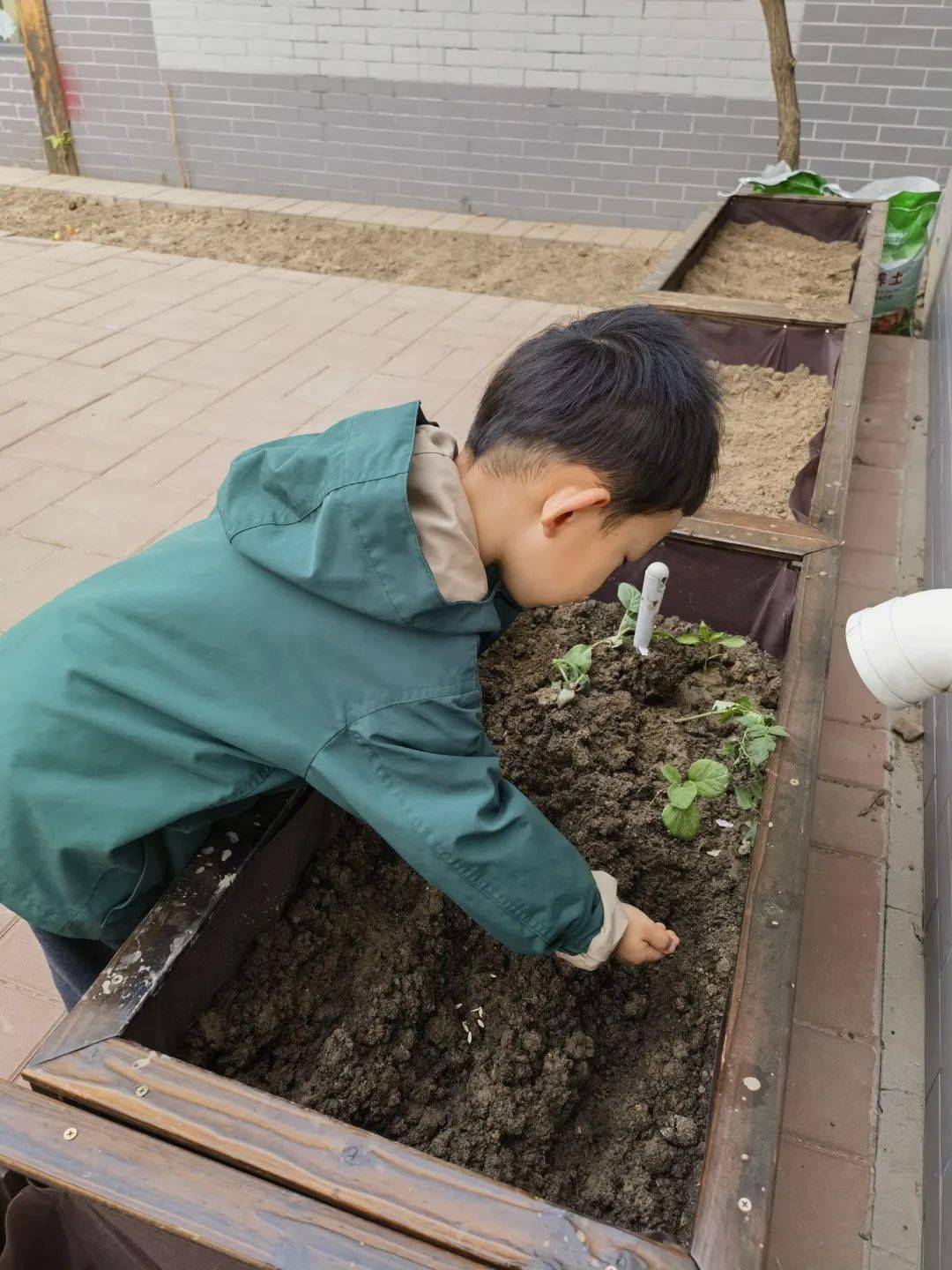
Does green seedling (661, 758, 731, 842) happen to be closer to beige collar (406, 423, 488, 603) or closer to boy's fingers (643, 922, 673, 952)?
boy's fingers (643, 922, 673, 952)

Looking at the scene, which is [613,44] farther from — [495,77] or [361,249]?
[361,249]

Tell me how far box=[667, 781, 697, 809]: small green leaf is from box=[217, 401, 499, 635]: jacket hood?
638 millimetres

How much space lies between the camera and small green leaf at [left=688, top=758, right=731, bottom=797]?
1647mm

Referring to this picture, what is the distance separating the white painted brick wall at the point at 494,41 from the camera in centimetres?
573

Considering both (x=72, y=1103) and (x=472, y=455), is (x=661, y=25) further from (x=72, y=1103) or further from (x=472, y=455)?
(x=72, y=1103)

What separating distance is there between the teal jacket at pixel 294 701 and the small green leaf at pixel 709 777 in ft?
1.62

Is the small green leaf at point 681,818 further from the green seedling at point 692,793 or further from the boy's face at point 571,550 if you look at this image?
the boy's face at point 571,550

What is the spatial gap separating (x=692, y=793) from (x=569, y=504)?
2.21 feet

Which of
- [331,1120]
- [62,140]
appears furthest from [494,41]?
[331,1120]

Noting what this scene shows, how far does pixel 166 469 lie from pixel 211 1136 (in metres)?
3.04

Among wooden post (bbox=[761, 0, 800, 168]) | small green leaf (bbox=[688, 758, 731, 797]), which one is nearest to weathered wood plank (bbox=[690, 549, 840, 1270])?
small green leaf (bbox=[688, 758, 731, 797])

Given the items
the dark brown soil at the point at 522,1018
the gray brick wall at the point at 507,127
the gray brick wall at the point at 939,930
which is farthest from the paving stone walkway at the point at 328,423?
the gray brick wall at the point at 507,127

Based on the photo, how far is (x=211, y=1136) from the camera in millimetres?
934

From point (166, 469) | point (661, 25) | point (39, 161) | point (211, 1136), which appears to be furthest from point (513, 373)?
point (39, 161)
